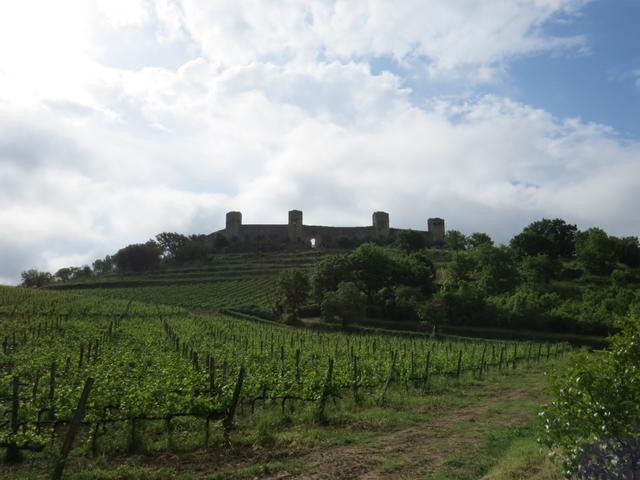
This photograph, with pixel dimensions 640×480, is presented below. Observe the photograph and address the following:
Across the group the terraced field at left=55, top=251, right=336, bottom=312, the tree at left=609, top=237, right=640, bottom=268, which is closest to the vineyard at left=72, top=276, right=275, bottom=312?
the terraced field at left=55, top=251, right=336, bottom=312

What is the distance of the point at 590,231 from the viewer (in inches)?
2554

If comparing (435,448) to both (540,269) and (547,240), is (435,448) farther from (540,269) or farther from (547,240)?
(547,240)

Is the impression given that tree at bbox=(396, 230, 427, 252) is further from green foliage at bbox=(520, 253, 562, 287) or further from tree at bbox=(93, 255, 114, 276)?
tree at bbox=(93, 255, 114, 276)

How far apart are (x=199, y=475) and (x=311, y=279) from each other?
41.7 m

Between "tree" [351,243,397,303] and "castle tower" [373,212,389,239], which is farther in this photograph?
"castle tower" [373,212,389,239]

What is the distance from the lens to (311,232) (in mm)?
100062

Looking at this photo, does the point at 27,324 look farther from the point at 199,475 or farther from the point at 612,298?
the point at 612,298

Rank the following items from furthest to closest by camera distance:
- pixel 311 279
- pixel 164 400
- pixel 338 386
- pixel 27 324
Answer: pixel 311 279 → pixel 27 324 → pixel 338 386 → pixel 164 400

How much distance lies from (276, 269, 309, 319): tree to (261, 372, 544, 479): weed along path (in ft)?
109

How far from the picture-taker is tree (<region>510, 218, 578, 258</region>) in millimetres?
70062

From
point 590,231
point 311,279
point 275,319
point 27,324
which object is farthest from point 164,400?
point 590,231

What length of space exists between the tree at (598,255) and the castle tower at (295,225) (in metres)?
52.5

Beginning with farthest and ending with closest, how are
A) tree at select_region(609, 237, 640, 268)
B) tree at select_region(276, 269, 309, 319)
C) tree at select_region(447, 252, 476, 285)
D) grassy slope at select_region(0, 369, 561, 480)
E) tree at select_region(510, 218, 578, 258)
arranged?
tree at select_region(510, 218, 578, 258) < tree at select_region(609, 237, 640, 268) < tree at select_region(447, 252, 476, 285) < tree at select_region(276, 269, 309, 319) < grassy slope at select_region(0, 369, 561, 480)

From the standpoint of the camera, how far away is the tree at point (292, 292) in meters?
45.8
